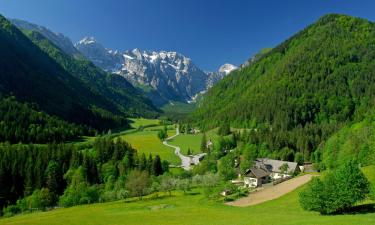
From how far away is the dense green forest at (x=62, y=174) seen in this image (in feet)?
354

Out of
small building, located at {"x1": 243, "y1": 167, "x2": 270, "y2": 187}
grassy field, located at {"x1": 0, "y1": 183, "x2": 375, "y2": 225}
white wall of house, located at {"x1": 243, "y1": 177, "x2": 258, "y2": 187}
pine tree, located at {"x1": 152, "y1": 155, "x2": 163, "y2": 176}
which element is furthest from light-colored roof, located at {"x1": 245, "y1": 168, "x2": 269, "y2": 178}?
pine tree, located at {"x1": 152, "y1": 155, "x2": 163, "y2": 176}

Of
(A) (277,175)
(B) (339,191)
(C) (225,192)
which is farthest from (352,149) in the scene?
(B) (339,191)

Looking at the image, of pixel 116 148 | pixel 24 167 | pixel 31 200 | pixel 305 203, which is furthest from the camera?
pixel 116 148

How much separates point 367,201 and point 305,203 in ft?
44.0

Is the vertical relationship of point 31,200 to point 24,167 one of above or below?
below

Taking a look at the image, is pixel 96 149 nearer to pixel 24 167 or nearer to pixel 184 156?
pixel 24 167

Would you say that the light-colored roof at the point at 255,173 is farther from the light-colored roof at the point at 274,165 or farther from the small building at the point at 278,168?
the light-colored roof at the point at 274,165

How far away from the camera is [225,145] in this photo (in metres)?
193

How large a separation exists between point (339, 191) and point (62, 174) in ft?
370

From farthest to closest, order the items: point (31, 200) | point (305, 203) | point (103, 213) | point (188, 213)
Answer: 1. point (31, 200)
2. point (103, 213)
3. point (188, 213)
4. point (305, 203)

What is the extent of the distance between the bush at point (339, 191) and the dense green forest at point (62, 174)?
7051 centimetres

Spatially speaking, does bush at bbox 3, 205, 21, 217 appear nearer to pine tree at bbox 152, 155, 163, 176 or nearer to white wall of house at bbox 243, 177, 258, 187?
pine tree at bbox 152, 155, 163, 176

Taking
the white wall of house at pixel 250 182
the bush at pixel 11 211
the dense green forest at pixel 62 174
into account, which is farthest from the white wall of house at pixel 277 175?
the bush at pixel 11 211

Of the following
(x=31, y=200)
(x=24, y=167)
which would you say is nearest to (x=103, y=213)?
(x=31, y=200)
